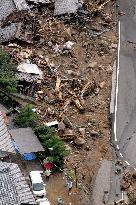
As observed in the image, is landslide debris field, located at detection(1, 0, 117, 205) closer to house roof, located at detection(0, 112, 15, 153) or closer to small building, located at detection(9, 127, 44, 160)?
small building, located at detection(9, 127, 44, 160)

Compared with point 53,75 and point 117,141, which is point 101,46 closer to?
point 53,75

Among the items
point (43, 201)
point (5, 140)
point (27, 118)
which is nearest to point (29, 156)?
point (5, 140)

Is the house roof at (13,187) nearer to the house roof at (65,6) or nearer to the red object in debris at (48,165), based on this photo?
the red object in debris at (48,165)

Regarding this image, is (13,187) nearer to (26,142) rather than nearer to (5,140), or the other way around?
(5,140)

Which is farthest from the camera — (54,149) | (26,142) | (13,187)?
(26,142)

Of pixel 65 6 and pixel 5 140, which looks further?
pixel 65 6

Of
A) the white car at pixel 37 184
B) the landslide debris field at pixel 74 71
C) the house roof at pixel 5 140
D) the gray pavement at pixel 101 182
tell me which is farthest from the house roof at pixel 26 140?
the gray pavement at pixel 101 182
